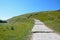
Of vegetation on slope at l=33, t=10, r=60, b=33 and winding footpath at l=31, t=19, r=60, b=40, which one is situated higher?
vegetation on slope at l=33, t=10, r=60, b=33

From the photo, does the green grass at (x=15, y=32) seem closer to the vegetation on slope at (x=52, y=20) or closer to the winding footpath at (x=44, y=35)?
the winding footpath at (x=44, y=35)

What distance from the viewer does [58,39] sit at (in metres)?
15.8

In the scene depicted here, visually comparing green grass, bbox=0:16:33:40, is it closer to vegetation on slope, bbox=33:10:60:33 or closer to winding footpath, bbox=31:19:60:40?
winding footpath, bbox=31:19:60:40

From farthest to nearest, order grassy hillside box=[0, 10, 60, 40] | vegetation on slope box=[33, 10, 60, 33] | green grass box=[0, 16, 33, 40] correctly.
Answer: vegetation on slope box=[33, 10, 60, 33] < grassy hillside box=[0, 10, 60, 40] < green grass box=[0, 16, 33, 40]

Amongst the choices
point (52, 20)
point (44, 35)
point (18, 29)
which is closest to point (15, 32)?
point (44, 35)

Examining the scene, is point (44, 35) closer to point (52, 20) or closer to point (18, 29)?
point (18, 29)

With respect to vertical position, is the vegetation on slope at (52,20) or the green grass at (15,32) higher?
the vegetation on slope at (52,20)

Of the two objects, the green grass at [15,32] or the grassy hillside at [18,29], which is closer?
the green grass at [15,32]

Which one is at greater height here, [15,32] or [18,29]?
[18,29]

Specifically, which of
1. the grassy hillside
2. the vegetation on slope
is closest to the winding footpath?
the grassy hillside

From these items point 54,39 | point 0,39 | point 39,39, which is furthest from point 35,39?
point 0,39

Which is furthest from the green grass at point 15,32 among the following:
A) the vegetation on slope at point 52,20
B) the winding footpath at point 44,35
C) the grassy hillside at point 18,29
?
the vegetation on slope at point 52,20

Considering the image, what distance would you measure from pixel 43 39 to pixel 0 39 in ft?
9.41

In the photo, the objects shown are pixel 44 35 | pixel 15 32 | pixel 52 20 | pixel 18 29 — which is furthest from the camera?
pixel 52 20
